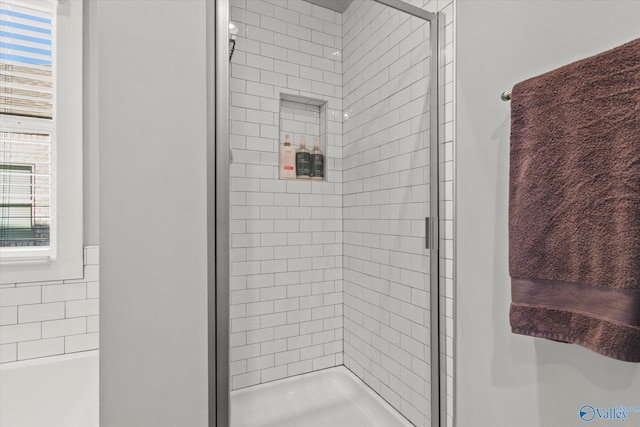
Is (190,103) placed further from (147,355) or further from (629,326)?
(629,326)

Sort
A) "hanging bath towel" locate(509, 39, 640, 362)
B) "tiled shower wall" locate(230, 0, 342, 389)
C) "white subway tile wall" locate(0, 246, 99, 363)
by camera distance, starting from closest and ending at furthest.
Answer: "hanging bath towel" locate(509, 39, 640, 362) < "tiled shower wall" locate(230, 0, 342, 389) < "white subway tile wall" locate(0, 246, 99, 363)

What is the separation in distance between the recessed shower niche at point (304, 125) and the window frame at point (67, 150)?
3.26 ft

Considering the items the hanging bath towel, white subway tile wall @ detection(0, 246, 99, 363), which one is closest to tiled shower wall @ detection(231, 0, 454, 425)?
the hanging bath towel

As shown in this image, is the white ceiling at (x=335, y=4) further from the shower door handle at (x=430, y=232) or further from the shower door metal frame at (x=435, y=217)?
the shower door handle at (x=430, y=232)

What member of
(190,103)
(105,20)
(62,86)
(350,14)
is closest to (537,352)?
(190,103)

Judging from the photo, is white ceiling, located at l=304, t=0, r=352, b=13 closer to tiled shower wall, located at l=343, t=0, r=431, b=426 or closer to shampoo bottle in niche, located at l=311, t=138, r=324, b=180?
tiled shower wall, located at l=343, t=0, r=431, b=426

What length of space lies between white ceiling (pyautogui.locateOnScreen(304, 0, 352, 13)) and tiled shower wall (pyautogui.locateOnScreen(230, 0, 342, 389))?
0.03 meters

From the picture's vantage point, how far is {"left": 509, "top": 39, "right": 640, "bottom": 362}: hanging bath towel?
2.13ft

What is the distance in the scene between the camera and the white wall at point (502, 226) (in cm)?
81

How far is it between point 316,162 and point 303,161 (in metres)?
0.07

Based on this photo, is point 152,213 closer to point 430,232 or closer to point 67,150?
point 430,232

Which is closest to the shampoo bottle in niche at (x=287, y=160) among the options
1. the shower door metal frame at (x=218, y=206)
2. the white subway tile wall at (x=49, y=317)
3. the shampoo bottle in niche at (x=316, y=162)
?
the shampoo bottle in niche at (x=316, y=162)

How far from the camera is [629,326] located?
0.62 metres

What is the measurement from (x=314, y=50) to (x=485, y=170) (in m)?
1.01
